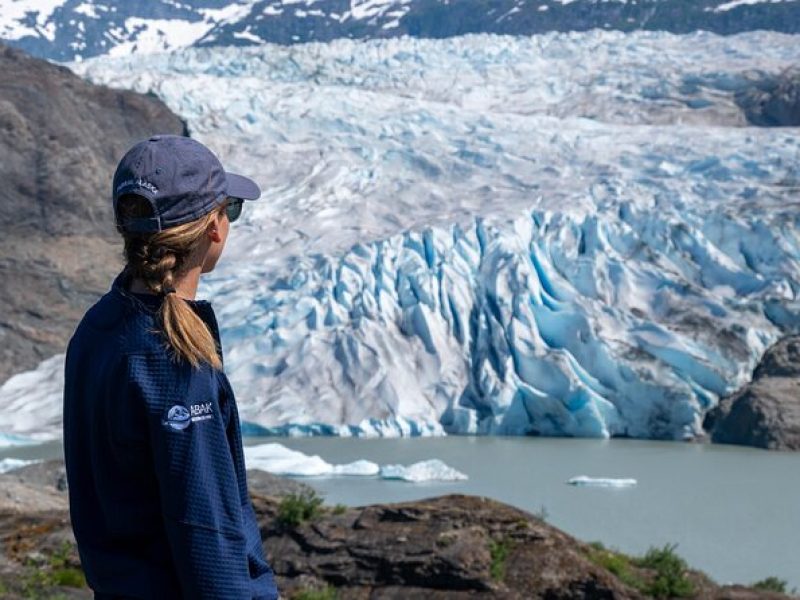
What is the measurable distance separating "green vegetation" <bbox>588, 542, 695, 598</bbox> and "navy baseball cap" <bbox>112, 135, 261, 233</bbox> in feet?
10.7

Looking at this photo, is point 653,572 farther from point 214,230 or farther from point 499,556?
point 214,230

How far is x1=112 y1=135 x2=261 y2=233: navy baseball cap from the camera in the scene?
5.07 ft

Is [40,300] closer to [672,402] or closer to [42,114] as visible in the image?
[42,114]

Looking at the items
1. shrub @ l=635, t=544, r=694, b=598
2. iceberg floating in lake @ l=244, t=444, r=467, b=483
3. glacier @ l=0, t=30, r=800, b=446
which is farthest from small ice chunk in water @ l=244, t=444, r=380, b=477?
shrub @ l=635, t=544, r=694, b=598

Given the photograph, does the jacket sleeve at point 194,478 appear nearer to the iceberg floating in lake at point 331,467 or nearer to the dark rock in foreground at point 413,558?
the dark rock in foreground at point 413,558

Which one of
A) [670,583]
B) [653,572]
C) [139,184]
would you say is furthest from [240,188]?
[653,572]

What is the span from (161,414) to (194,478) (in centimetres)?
8

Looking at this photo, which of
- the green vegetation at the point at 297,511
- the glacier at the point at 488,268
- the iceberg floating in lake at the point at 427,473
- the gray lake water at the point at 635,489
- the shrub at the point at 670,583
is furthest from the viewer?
the glacier at the point at 488,268

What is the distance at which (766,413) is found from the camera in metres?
13.2

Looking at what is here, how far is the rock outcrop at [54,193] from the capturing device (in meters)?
17.2

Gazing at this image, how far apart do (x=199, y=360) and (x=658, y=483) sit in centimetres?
922

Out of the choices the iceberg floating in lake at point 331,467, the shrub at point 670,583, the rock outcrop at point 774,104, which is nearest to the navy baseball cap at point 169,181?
the shrub at point 670,583

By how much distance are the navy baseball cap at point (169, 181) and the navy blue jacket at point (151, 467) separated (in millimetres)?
97

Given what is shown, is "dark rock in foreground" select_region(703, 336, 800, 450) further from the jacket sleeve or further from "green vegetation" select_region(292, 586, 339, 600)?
the jacket sleeve
